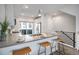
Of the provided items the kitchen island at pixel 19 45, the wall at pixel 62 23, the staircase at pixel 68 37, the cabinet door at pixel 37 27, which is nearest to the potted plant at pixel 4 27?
the kitchen island at pixel 19 45

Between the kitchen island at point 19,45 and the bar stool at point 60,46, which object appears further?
the bar stool at point 60,46

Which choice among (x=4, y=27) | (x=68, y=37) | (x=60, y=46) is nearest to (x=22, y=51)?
(x=4, y=27)

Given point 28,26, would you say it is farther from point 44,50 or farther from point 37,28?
point 44,50

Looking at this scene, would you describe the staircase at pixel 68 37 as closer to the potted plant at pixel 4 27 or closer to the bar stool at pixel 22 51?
the bar stool at pixel 22 51

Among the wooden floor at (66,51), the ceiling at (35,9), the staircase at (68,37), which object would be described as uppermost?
the ceiling at (35,9)

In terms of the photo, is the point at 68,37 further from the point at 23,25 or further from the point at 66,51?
the point at 23,25

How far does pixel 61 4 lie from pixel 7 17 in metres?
1.06

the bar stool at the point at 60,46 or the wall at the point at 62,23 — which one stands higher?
the wall at the point at 62,23

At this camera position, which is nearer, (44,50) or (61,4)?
(61,4)

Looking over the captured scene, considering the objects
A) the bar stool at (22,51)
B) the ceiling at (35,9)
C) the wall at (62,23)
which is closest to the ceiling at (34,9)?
the ceiling at (35,9)

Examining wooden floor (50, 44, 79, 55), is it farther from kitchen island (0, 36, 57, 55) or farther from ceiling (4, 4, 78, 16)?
ceiling (4, 4, 78, 16)

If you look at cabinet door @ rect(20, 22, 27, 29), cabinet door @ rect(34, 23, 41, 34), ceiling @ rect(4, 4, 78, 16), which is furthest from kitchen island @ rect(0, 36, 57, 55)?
ceiling @ rect(4, 4, 78, 16)

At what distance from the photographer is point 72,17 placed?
1937mm
